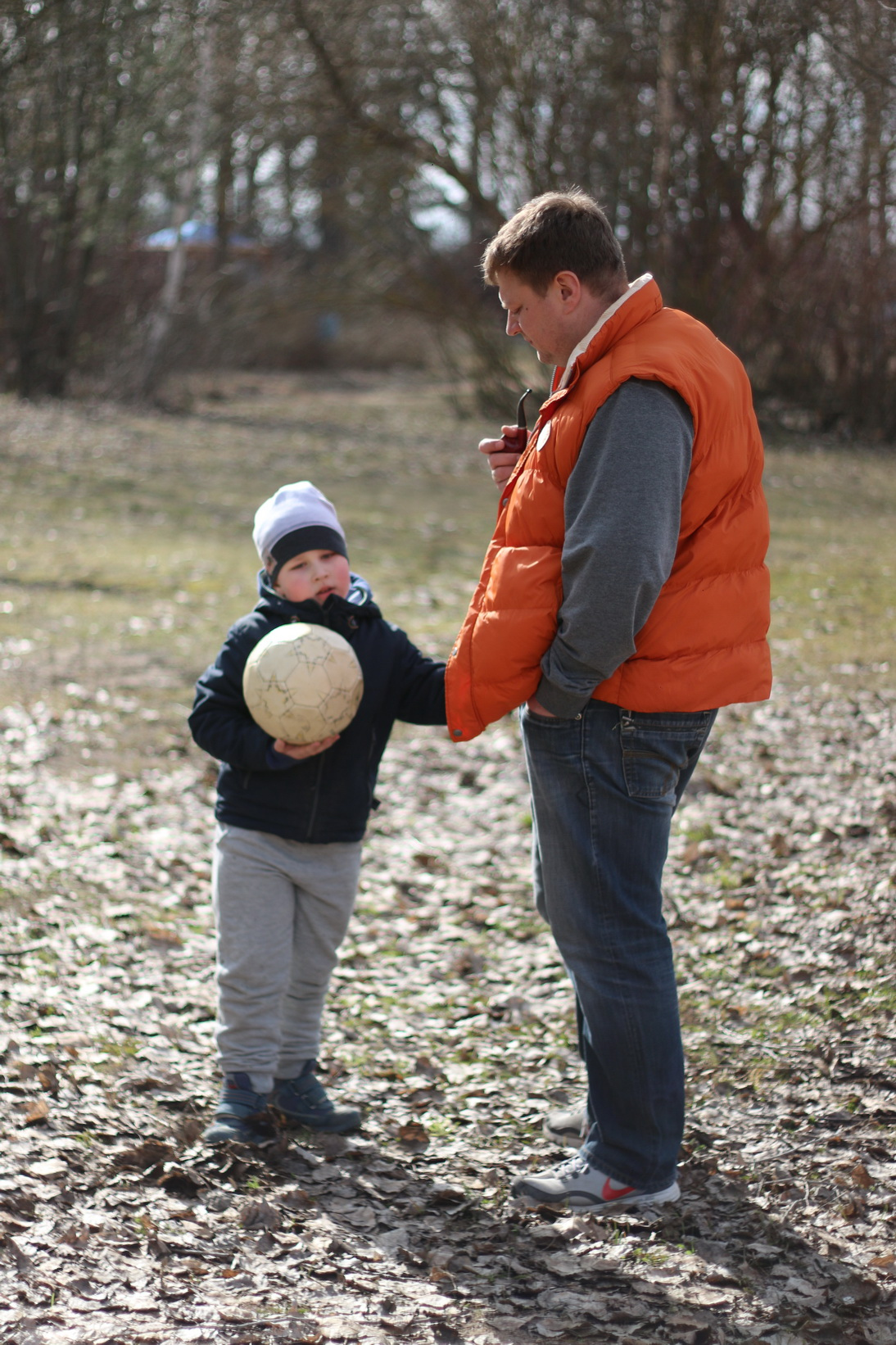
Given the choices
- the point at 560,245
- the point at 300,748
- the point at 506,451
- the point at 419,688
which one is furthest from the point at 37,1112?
the point at 560,245

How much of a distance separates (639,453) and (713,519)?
0.97 feet

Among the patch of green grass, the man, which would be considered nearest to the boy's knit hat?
the man

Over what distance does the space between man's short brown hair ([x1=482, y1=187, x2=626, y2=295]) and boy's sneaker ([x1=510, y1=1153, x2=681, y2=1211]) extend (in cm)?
225

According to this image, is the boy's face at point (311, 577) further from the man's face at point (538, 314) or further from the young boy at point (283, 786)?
the man's face at point (538, 314)

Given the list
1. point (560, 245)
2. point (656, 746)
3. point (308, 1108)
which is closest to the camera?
point (560, 245)

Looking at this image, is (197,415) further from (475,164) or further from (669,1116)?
(669,1116)

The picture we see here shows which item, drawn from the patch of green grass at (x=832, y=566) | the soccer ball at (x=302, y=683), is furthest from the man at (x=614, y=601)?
the patch of green grass at (x=832, y=566)

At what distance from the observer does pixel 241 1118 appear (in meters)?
3.83

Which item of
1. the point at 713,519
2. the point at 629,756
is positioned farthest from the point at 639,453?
the point at 629,756

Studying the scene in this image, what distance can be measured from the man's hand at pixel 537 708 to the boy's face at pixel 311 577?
0.83m

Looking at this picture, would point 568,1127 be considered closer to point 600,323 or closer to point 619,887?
point 619,887

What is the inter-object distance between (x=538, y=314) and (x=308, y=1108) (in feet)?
8.12

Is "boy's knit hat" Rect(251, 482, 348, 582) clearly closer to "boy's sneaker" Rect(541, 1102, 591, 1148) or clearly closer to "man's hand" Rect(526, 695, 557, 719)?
"man's hand" Rect(526, 695, 557, 719)

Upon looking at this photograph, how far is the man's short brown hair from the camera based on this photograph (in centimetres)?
288
